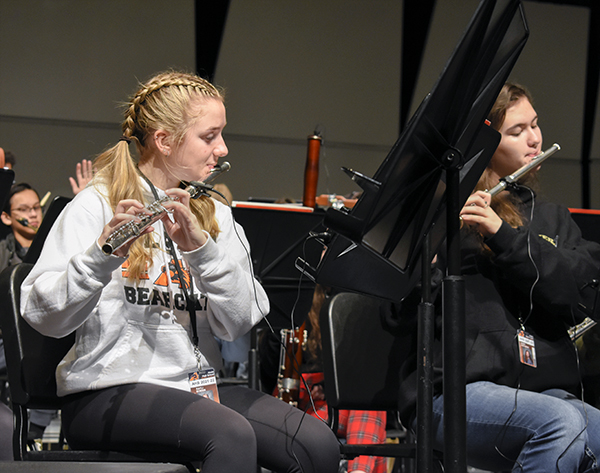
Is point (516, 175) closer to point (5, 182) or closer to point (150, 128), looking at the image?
point (150, 128)

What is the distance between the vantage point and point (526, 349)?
1.40 metres

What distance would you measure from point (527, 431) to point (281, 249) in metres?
1.16

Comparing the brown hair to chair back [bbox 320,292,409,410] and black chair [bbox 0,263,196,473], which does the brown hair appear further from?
black chair [bbox 0,263,196,473]

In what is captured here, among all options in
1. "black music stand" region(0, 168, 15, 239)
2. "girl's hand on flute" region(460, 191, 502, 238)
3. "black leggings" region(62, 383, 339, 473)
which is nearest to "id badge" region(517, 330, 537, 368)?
"girl's hand on flute" region(460, 191, 502, 238)

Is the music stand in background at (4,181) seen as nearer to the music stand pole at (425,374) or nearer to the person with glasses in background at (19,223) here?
the music stand pole at (425,374)

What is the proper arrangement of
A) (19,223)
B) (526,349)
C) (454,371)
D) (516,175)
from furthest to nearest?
1. (19,223)
2. (516,175)
3. (526,349)
4. (454,371)

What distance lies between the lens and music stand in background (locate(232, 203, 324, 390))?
84.7 inches

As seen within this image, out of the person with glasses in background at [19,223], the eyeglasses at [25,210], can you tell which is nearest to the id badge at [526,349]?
the person with glasses in background at [19,223]

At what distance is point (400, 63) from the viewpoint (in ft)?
21.1

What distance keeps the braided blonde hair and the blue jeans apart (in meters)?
0.76

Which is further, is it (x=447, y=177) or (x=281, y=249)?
(x=281, y=249)

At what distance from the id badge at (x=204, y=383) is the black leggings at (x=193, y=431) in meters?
0.08

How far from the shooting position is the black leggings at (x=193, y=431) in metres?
1.12

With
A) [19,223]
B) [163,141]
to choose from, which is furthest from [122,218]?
[19,223]
